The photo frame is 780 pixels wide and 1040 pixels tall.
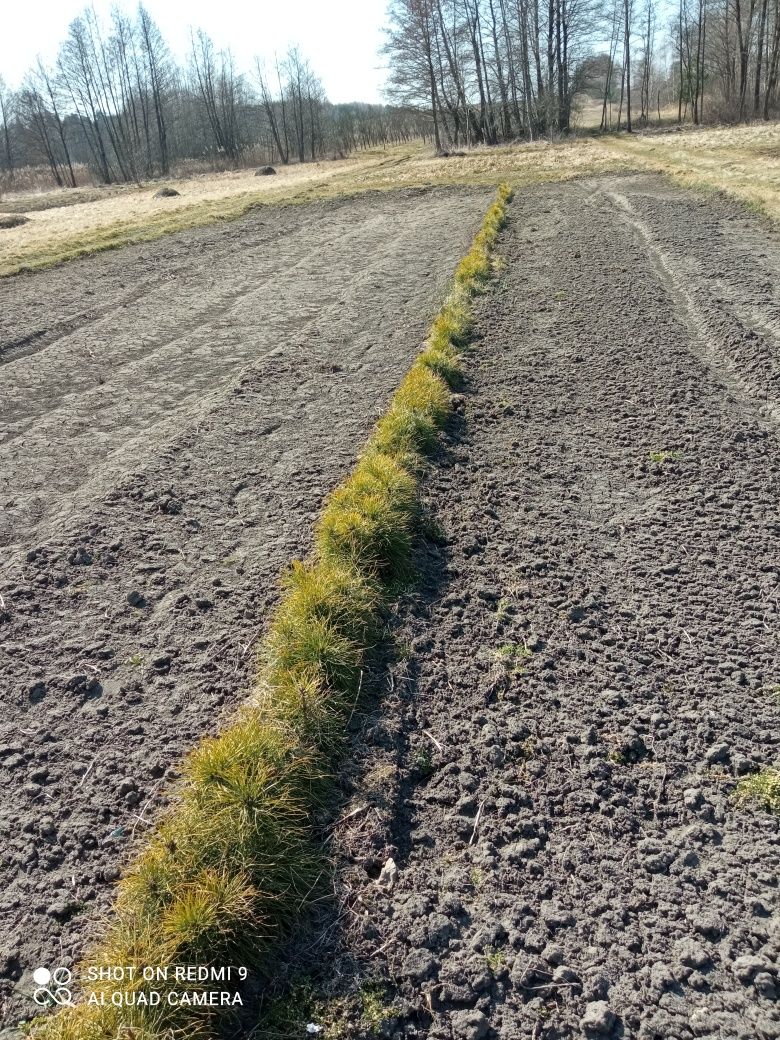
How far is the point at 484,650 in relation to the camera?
3586 mm

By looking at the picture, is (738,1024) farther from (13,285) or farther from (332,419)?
(13,285)

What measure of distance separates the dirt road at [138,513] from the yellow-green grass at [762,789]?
2.24m

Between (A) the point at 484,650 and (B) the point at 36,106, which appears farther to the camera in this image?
(B) the point at 36,106

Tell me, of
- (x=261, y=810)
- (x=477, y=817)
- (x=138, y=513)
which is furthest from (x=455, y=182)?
(x=261, y=810)

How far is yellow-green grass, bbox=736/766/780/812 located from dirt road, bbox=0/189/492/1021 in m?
2.24

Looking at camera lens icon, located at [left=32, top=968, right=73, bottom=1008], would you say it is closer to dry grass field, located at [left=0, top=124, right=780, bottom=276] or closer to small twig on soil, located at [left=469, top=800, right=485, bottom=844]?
small twig on soil, located at [left=469, top=800, right=485, bottom=844]

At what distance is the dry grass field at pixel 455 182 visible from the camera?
56.0 feet

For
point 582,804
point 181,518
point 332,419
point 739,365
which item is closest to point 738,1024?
point 582,804

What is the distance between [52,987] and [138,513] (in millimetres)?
3334

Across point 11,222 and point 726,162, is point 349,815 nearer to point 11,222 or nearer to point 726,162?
point 726,162

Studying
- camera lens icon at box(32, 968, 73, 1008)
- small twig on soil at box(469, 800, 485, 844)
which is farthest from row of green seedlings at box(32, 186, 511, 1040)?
small twig on soil at box(469, 800, 485, 844)

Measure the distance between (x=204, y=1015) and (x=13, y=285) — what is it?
47.5 feet

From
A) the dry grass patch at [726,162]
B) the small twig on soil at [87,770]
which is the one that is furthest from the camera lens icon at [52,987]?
the dry grass patch at [726,162]

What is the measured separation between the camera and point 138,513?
508cm
